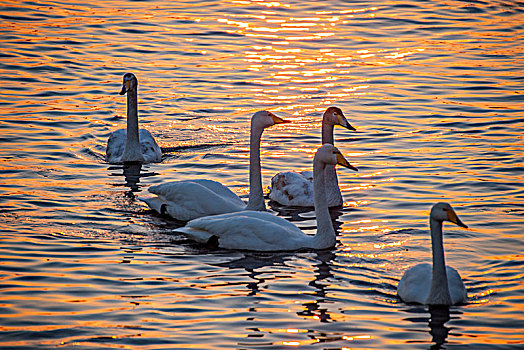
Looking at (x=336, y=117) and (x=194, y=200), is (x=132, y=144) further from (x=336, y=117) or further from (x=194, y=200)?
(x=336, y=117)

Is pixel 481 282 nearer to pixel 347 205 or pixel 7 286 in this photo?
pixel 347 205

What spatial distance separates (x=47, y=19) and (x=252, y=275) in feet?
51.6

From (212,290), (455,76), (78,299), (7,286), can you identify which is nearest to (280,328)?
(212,290)

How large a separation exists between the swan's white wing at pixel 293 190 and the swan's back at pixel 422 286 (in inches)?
145

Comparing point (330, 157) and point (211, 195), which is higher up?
point (330, 157)

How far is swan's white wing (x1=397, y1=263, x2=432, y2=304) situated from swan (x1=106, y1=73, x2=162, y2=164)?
658 cm

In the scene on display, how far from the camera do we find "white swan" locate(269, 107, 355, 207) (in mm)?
13109

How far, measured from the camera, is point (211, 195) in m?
12.2

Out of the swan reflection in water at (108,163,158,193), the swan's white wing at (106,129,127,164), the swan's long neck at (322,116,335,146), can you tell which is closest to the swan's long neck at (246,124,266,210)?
the swan's long neck at (322,116,335,146)

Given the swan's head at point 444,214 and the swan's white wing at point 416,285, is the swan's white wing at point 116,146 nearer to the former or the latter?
the swan's white wing at point 416,285

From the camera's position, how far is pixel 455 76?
1969 cm

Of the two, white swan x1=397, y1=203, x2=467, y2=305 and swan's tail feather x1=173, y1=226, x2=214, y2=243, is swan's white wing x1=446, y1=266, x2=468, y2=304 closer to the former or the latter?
white swan x1=397, y1=203, x2=467, y2=305

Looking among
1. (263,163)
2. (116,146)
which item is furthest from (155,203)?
(116,146)

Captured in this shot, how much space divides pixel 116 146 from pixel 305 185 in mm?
3758
